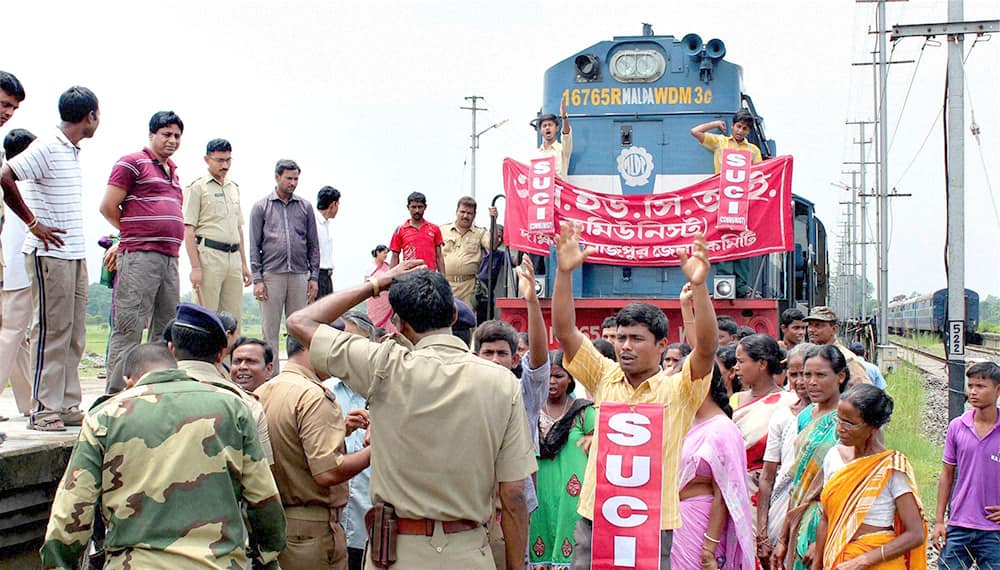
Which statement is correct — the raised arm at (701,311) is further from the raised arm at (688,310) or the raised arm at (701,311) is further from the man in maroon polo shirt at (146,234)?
the man in maroon polo shirt at (146,234)

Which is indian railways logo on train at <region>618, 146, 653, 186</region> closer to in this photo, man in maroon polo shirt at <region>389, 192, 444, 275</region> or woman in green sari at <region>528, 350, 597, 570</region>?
man in maroon polo shirt at <region>389, 192, 444, 275</region>

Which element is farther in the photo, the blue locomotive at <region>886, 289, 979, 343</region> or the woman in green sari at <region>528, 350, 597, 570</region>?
the blue locomotive at <region>886, 289, 979, 343</region>

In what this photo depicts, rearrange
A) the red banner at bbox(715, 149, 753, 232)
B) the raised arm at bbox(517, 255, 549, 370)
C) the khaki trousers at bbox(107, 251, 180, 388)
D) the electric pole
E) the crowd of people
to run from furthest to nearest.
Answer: the electric pole → the red banner at bbox(715, 149, 753, 232) → the khaki trousers at bbox(107, 251, 180, 388) → the raised arm at bbox(517, 255, 549, 370) → the crowd of people

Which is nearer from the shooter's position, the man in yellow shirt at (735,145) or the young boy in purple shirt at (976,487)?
the young boy in purple shirt at (976,487)

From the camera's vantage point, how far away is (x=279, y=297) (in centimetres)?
763

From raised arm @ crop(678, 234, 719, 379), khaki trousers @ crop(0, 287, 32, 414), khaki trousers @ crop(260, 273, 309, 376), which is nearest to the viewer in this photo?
raised arm @ crop(678, 234, 719, 379)

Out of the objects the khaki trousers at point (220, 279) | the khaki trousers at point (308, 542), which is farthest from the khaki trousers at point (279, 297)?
the khaki trousers at point (308, 542)

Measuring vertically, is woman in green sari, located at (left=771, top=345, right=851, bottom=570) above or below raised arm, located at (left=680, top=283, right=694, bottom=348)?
below

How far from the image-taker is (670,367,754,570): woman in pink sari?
14.0 feet

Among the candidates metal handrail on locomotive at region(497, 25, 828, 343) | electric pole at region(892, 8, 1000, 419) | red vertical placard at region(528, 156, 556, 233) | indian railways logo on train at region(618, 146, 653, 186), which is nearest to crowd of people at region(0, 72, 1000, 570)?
red vertical placard at region(528, 156, 556, 233)

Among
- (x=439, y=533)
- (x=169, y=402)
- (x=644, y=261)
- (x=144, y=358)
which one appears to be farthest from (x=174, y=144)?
(x=644, y=261)

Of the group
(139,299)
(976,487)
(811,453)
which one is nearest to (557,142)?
(139,299)

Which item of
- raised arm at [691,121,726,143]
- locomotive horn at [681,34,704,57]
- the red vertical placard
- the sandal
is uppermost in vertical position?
locomotive horn at [681,34,704,57]

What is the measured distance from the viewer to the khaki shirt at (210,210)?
705 cm
